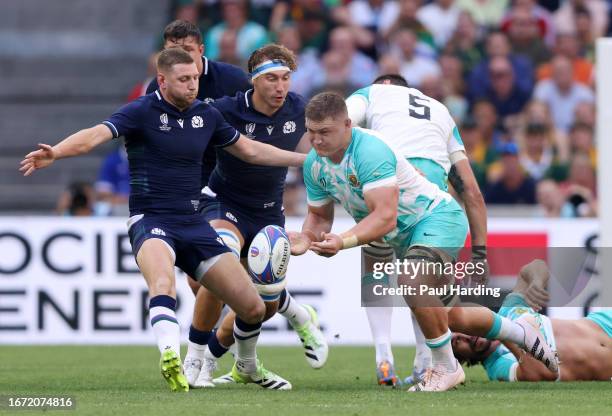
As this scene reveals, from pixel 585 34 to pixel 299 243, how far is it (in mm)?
10566

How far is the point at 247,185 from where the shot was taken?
10500 millimetres

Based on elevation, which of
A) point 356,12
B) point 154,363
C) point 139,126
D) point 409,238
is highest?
point 356,12

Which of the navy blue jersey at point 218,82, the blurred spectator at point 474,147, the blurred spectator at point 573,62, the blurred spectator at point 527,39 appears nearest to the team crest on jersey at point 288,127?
the navy blue jersey at point 218,82

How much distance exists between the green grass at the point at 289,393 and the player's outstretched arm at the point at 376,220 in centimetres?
100

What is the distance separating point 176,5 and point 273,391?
1142 centimetres

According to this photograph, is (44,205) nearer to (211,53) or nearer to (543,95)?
(211,53)

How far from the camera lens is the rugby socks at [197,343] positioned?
10211 millimetres

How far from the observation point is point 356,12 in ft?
63.7

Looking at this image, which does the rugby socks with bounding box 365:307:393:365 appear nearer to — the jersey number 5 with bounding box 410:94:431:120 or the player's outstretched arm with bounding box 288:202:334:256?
the player's outstretched arm with bounding box 288:202:334:256

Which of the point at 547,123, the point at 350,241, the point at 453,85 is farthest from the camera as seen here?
the point at 453,85

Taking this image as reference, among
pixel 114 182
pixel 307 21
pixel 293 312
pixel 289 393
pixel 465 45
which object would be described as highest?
pixel 307 21

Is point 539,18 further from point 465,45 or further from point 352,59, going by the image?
point 352,59

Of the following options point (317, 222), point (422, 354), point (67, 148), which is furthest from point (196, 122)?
point (422, 354)

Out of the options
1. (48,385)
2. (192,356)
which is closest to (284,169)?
(192,356)
